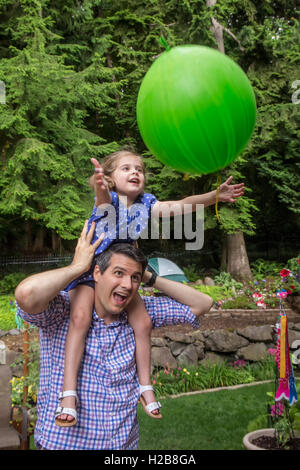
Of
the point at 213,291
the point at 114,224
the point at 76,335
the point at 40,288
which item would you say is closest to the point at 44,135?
the point at 213,291

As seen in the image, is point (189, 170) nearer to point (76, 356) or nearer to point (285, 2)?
point (76, 356)

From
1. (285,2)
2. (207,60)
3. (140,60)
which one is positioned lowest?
(207,60)

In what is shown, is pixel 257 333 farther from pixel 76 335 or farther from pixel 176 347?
pixel 76 335

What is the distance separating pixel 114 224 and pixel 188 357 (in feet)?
14.1

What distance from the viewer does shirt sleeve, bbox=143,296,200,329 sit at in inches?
80.8

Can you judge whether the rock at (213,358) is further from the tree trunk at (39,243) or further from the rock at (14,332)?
the tree trunk at (39,243)

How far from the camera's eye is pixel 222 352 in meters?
6.32

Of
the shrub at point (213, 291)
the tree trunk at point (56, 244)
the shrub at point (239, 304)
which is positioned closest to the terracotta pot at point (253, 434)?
the shrub at point (239, 304)

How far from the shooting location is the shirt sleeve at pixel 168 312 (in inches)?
80.8

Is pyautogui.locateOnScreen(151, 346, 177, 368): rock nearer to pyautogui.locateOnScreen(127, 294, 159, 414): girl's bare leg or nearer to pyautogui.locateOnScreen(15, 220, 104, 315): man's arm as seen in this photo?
pyautogui.locateOnScreen(127, 294, 159, 414): girl's bare leg

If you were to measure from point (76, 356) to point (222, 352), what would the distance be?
Result: 485cm

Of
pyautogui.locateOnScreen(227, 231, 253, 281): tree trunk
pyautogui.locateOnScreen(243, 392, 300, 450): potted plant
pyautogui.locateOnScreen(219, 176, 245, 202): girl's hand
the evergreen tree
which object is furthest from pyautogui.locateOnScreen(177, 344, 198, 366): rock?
pyautogui.locateOnScreen(227, 231, 253, 281): tree trunk

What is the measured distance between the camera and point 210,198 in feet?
6.74
